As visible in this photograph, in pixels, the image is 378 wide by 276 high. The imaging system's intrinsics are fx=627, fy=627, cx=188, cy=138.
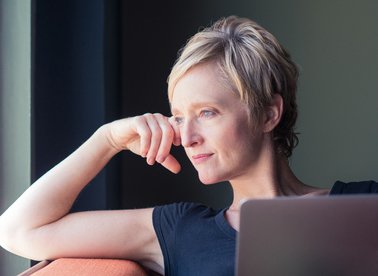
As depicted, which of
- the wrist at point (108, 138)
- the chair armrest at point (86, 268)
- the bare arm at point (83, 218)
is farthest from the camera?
the wrist at point (108, 138)

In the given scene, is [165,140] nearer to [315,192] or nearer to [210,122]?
[210,122]

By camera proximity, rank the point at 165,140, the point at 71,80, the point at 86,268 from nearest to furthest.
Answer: the point at 86,268, the point at 165,140, the point at 71,80

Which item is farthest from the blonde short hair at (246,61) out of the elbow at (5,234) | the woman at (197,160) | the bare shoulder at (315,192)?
the elbow at (5,234)

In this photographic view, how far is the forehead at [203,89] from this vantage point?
140 centimetres

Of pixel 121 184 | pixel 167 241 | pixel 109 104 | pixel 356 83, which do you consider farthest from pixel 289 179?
pixel 356 83

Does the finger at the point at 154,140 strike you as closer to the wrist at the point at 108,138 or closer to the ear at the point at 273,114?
the wrist at the point at 108,138

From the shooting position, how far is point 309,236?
33.2 inches

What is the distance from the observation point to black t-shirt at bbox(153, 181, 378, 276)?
1410 mm

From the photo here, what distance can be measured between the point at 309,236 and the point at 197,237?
66 cm

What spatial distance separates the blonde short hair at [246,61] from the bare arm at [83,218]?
15 cm

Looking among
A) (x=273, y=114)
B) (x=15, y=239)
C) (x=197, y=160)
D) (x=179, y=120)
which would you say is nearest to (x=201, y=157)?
(x=197, y=160)

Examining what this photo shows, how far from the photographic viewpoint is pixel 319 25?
2.59 metres

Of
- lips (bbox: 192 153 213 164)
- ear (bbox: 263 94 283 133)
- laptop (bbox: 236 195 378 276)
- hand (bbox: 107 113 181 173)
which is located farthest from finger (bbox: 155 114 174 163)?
laptop (bbox: 236 195 378 276)

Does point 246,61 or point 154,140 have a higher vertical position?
point 246,61
